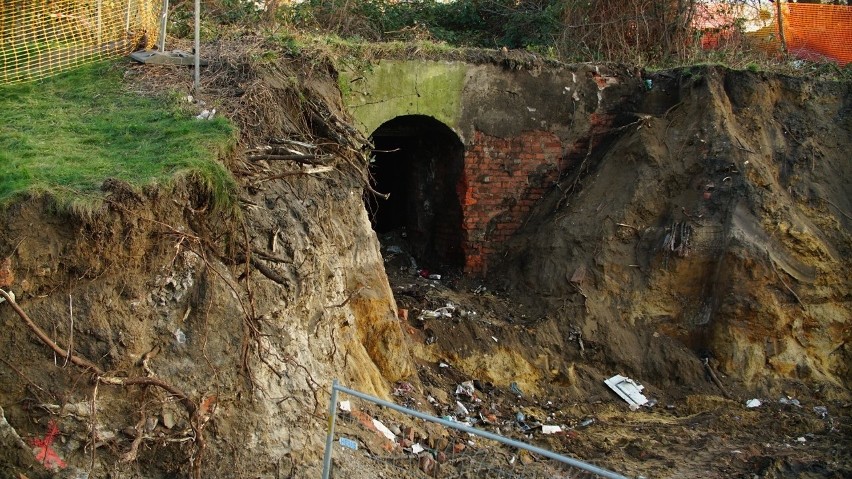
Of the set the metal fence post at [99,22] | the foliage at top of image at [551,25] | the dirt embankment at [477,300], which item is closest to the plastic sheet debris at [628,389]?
the dirt embankment at [477,300]

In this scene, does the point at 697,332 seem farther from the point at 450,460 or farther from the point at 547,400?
the point at 450,460

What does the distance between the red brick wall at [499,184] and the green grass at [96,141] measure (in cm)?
424

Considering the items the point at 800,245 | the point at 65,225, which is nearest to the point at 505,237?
the point at 800,245

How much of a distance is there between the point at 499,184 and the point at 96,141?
5.40m

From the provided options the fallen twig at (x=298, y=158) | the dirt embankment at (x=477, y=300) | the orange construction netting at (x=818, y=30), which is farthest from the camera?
the orange construction netting at (x=818, y=30)

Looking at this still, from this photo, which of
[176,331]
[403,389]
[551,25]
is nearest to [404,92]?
[403,389]

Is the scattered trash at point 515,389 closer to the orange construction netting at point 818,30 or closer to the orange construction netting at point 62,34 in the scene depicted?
the orange construction netting at point 62,34

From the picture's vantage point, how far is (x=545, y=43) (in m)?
13.3

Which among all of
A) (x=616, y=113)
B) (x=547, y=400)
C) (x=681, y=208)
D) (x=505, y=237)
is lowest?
(x=547, y=400)

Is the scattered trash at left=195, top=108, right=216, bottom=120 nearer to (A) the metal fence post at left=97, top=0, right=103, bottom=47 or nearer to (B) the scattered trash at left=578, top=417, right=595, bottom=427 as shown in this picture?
(A) the metal fence post at left=97, top=0, right=103, bottom=47

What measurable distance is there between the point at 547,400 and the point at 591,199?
277 cm

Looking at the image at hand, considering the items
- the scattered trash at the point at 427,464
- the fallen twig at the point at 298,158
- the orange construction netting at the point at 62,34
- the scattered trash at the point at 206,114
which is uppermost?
the orange construction netting at the point at 62,34

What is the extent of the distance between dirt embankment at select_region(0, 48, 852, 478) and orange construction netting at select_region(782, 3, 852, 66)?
2766 millimetres

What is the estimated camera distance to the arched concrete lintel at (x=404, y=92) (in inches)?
388
